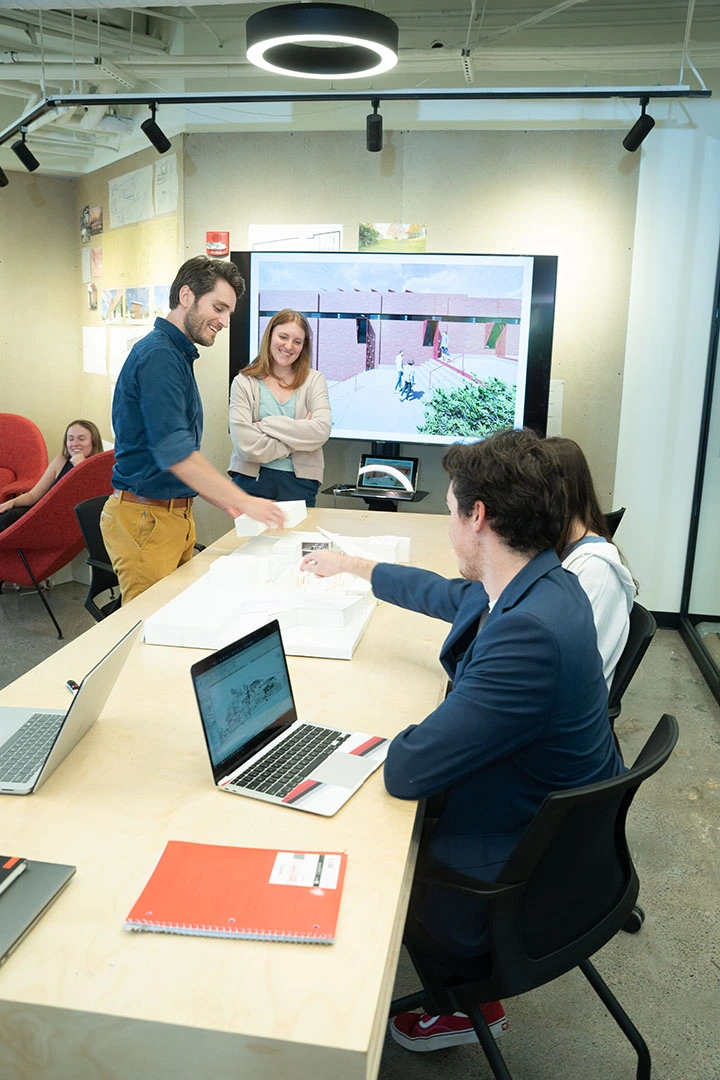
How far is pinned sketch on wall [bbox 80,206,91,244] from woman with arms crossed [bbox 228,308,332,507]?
2.89 metres

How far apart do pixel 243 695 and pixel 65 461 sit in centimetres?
406

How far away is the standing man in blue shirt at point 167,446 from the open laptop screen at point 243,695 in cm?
121

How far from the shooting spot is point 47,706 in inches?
73.2

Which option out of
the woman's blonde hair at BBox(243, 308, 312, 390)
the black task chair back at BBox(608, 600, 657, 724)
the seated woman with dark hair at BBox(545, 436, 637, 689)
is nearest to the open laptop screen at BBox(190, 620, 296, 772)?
the seated woman with dark hair at BBox(545, 436, 637, 689)

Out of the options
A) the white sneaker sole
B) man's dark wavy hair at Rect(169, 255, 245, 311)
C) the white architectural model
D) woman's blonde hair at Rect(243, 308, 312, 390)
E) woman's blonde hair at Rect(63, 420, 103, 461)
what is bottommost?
the white sneaker sole

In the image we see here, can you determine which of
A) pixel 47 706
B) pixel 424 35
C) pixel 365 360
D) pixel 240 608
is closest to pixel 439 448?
pixel 365 360

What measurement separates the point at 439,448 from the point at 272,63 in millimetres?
2409

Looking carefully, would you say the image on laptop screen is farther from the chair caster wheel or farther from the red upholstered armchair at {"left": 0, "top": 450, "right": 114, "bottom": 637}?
the red upholstered armchair at {"left": 0, "top": 450, "right": 114, "bottom": 637}

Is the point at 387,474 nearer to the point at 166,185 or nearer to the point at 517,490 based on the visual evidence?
the point at 166,185

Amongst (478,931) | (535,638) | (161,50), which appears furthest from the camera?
(161,50)

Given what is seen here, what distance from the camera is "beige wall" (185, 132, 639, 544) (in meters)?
4.83

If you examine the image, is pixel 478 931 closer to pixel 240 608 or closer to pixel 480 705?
pixel 480 705

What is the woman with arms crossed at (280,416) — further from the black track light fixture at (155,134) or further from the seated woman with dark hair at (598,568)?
the seated woman with dark hair at (598,568)

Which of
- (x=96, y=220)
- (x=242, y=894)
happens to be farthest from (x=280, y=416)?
(x=242, y=894)
